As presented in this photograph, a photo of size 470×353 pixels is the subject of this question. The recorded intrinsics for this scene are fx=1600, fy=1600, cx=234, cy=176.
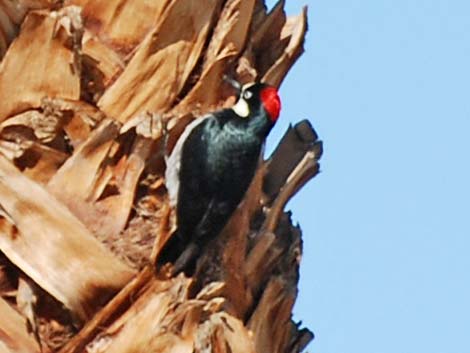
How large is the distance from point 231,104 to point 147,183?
52 centimetres

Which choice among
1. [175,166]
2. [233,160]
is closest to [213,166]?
[233,160]

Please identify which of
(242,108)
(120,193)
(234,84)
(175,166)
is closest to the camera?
(120,193)

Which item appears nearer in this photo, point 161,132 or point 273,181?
point 161,132

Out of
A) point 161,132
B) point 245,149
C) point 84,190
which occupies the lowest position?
point 84,190

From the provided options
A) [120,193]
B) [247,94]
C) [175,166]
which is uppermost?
[247,94]

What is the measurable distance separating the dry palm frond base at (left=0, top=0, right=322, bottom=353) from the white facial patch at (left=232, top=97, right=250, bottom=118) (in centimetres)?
10

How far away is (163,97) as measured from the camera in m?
3.95

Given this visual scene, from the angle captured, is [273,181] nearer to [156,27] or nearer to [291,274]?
[291,274]

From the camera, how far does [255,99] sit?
4.46 metres

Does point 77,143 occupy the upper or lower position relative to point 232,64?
lower

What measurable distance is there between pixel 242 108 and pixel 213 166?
0.67 ft

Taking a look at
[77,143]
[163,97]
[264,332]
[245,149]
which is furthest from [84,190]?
[245,149]

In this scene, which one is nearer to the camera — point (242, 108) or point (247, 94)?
point (247, 94)

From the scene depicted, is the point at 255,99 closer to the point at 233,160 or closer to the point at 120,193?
the point at 233,160
